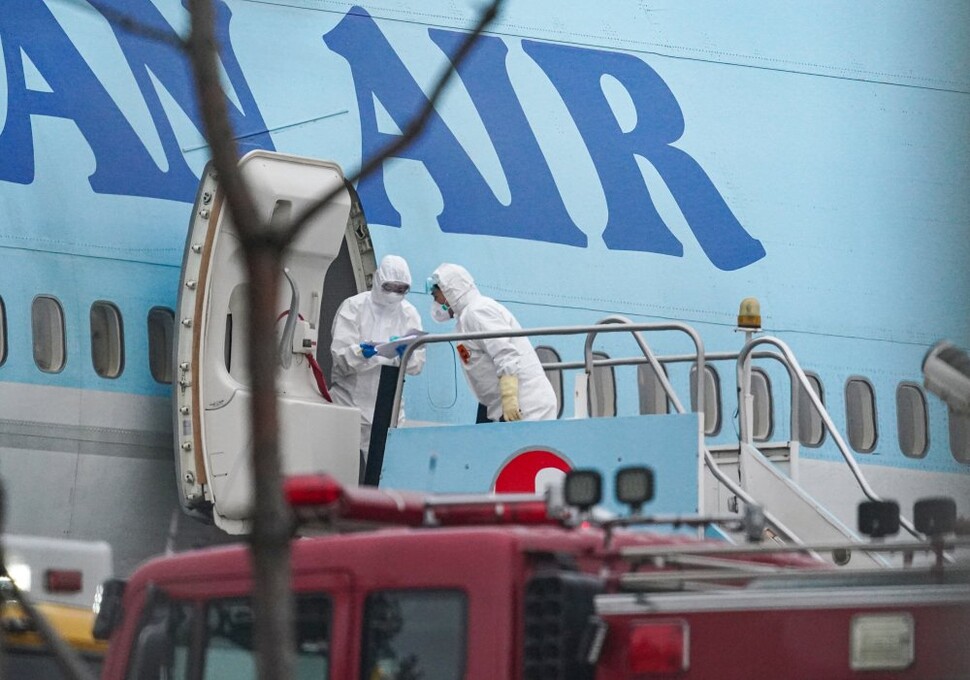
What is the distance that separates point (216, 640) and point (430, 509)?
0.62 m

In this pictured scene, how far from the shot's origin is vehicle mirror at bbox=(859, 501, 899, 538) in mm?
4211

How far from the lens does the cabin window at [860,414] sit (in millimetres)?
11312

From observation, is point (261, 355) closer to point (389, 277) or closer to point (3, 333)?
point (389, 277)

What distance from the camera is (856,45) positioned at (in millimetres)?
11586

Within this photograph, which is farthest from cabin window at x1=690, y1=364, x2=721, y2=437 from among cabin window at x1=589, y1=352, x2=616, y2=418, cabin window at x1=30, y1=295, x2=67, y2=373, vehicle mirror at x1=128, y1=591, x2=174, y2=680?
vehicle mirror at x1=128, y1=591, x2=174, y2=680

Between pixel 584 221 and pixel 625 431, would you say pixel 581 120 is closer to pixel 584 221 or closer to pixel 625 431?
pixel 584 221

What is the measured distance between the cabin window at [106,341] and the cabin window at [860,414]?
4.67 m

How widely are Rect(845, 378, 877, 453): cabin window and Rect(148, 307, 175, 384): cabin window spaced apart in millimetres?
4396

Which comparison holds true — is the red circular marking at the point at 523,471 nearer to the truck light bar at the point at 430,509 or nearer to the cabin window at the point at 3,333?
the truck light bar at the point at 430,509

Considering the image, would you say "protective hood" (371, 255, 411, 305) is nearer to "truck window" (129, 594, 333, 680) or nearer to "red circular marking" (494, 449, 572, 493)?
"red circular marking" (494, 449, 572, 493)

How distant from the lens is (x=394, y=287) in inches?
364

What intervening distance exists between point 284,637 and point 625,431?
14.6 feet

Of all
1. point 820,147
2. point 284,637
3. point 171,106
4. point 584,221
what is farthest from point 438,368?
point 284,637

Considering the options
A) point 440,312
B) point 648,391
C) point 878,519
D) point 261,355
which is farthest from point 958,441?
point 261,355
